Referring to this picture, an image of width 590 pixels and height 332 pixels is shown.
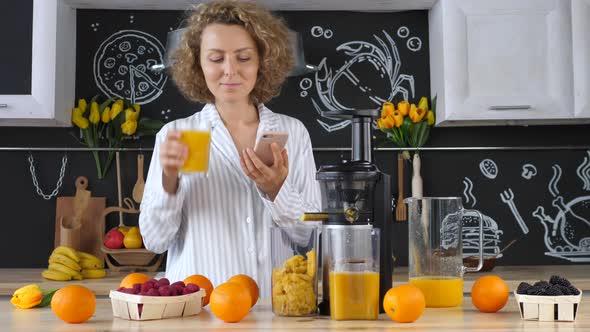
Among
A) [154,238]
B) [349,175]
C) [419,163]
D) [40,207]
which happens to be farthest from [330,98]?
[349,175]

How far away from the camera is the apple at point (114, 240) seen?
10.7 feet

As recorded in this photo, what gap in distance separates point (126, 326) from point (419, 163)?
7.96 ft

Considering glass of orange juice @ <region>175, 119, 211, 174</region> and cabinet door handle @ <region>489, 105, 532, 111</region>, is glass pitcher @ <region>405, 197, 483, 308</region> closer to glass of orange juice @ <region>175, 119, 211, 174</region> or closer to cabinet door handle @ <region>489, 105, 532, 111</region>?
glass of orange juice @ <region>175, 119, 211, 174</region>

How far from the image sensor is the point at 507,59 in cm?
333

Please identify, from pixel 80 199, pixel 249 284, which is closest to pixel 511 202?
pixel 80 199

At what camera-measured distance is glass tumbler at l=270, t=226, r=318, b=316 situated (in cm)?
143

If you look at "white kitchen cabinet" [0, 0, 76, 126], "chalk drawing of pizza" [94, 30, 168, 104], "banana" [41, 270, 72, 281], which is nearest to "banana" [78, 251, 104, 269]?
"banana" [41, 270, 72, 281]

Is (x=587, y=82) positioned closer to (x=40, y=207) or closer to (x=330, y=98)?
(x=330, y=98)

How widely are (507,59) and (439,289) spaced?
1.98 meters

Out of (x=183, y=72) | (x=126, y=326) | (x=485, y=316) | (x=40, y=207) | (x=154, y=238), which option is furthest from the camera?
(x=40, y=207)

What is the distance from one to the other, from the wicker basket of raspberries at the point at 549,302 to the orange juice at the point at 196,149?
675mm

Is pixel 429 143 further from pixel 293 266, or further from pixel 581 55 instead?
pixel 293 266

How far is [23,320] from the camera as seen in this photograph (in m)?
1.41

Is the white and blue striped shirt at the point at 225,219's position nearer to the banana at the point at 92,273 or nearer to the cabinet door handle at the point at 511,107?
the banana at the point at 92,273
